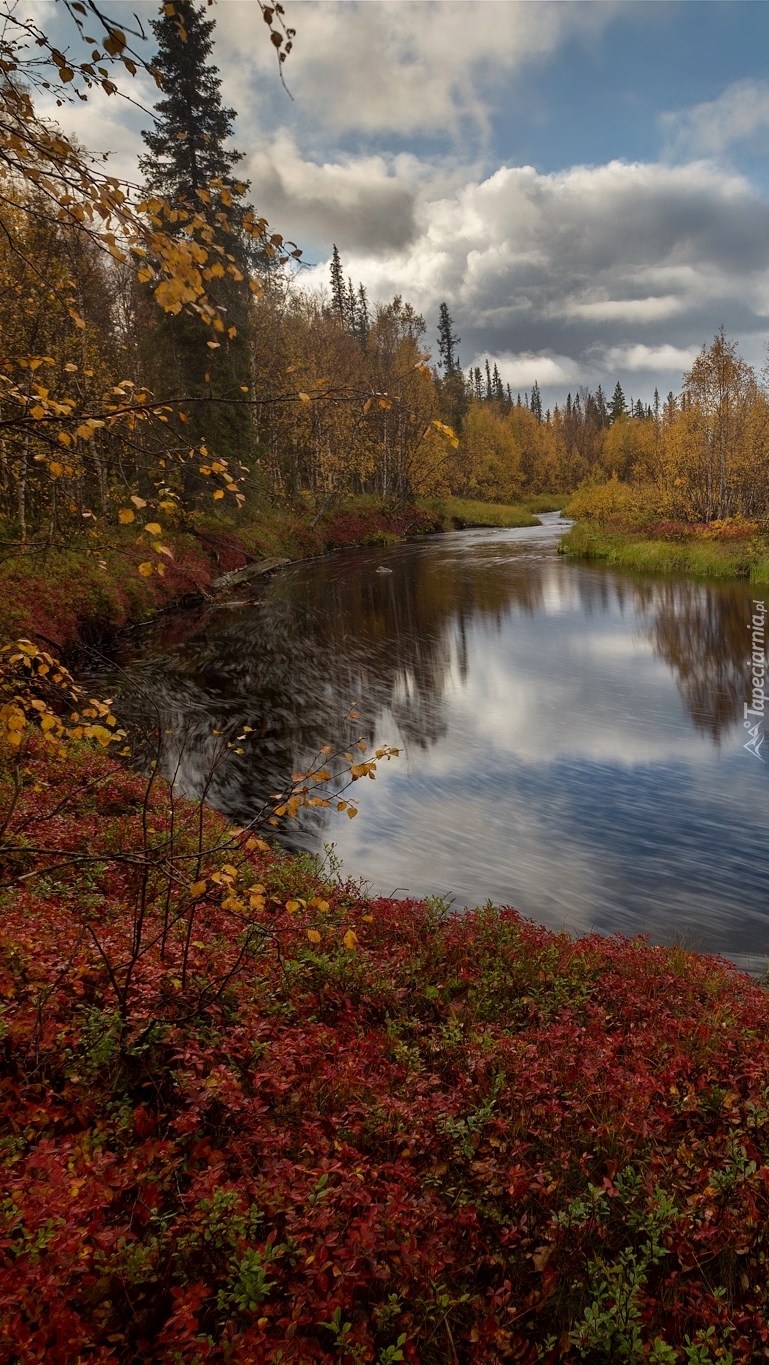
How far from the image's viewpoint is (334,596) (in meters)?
31.0

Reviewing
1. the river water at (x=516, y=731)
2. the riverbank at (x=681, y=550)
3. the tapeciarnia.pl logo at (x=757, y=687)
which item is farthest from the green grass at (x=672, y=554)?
the tapeciarnia.pl logo at (x=757, y=687)

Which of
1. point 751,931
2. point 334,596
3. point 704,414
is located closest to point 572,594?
point 334,596

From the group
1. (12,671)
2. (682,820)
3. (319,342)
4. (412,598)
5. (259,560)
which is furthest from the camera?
(319,342)

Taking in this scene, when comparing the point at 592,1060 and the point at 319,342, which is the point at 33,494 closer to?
the point at 592,1060

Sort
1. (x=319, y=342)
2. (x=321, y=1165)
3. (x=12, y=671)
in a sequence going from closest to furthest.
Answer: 1. (x=321, y=1165)
2. (x=12, y=671)
3. (x=319, y=342)

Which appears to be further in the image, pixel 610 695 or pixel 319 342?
pixel 319 342

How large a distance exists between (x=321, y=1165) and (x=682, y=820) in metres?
9.14

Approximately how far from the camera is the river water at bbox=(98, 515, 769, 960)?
9555 millimetres

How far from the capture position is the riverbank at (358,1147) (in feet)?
10.3

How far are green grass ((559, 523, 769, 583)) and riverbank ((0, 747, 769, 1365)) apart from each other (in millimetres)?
27964

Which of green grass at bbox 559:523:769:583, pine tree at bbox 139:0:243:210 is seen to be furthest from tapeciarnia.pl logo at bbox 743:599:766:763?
pine tree at bbox 139:0:243:210

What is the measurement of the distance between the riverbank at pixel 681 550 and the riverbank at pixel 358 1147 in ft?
92.0

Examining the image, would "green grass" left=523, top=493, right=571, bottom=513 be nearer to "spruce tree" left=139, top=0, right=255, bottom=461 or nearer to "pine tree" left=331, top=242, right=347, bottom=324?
"pine tree" left=331, top=242, right=347, bottom=324

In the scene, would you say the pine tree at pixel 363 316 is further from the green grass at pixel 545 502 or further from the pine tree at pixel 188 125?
the pine tree at pixel 188 125
